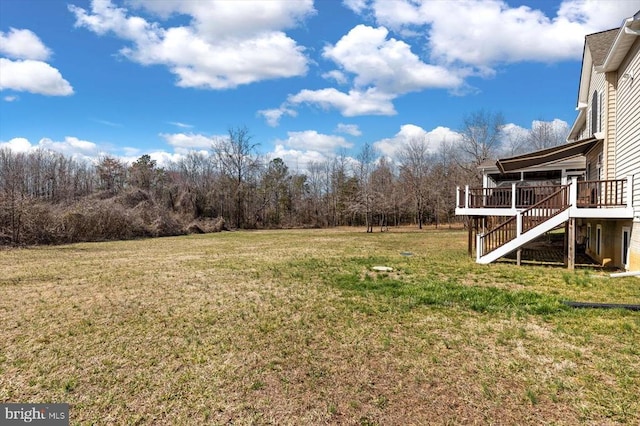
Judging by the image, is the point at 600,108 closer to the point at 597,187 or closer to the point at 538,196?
the point at 597,187

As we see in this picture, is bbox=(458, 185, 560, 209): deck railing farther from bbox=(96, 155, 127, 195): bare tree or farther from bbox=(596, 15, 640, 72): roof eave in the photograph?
bbox=(96, 155, 127, 195): bare tree

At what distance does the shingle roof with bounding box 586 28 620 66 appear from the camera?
10391 millimetres

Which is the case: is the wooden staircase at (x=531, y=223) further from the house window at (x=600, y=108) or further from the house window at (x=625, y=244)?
the house window at (x=600, y=108)

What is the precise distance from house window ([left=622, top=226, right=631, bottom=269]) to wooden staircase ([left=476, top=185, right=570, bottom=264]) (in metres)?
1.22

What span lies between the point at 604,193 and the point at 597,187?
583 millimetres

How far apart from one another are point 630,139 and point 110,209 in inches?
905

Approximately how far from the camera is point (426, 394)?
10.2 ft

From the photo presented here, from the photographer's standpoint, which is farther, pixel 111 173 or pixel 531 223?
pixel 111 173

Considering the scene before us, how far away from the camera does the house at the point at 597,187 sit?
26.1 feet

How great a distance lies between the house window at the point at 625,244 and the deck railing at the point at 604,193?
0.66 m

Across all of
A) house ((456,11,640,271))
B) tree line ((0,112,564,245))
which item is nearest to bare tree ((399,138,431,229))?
tree line ((0,112,564,245))

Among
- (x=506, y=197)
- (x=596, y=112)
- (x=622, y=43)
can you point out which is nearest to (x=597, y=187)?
(x=506, y=197)

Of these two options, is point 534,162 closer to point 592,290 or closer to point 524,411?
point 592,290

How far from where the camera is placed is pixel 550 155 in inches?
429
